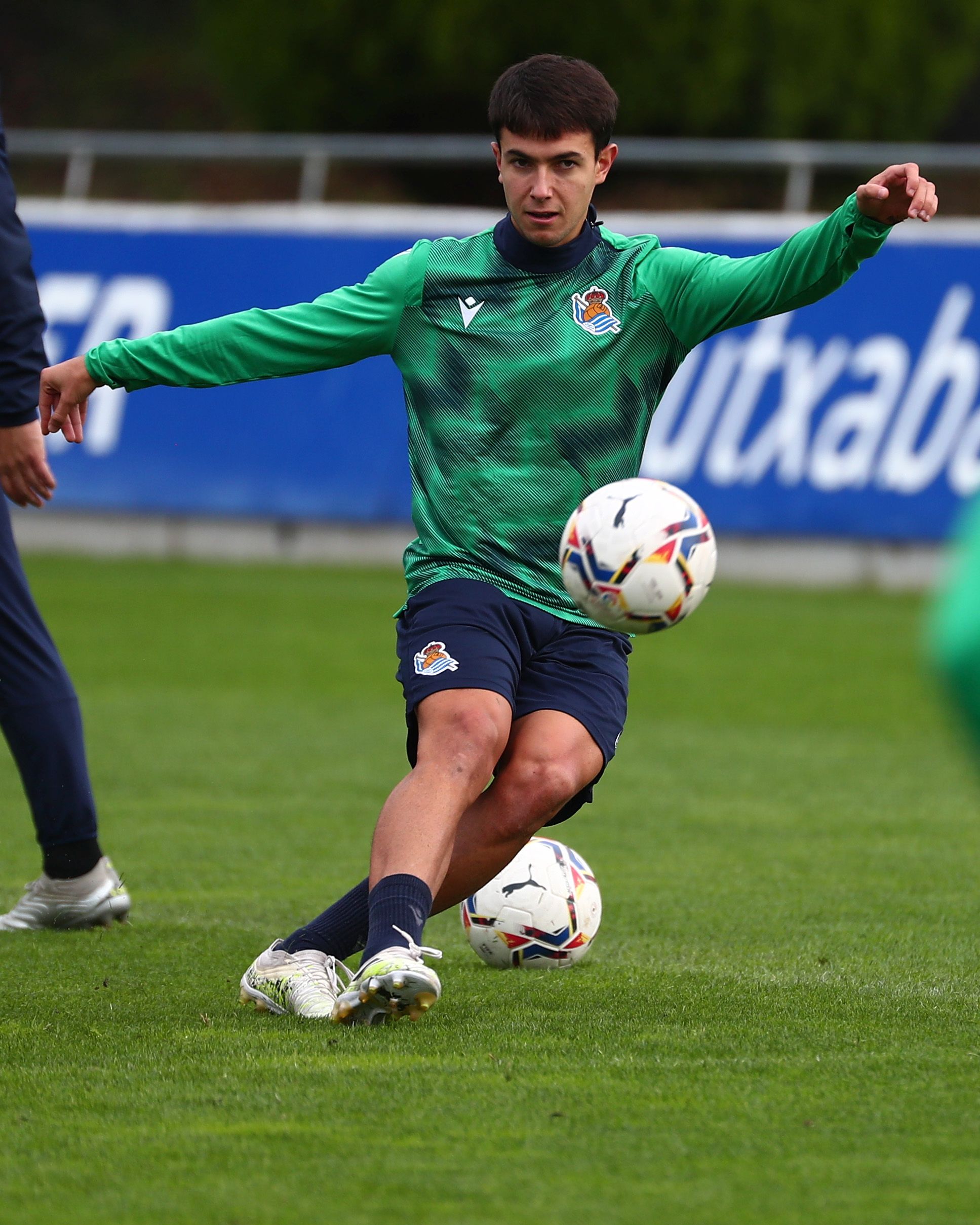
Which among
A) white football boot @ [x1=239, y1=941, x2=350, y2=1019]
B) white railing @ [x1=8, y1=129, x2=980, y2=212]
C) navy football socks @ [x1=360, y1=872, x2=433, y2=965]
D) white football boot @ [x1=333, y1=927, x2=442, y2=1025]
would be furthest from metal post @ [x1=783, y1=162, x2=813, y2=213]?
white football boot @ [x1=333, y1=927, x2=442, y2=1025]

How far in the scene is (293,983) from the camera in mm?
4520

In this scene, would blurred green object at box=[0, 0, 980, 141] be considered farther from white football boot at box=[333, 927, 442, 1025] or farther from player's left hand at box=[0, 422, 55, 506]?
white football boot at box=[333, 927, 442, 1025]

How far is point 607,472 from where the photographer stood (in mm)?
4859

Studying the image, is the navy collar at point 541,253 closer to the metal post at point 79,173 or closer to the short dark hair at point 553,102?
the short dark hair at point 553,102

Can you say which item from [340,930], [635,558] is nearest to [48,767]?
[340,930]

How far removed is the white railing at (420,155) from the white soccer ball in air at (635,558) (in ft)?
41.0

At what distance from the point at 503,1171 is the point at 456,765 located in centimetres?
135

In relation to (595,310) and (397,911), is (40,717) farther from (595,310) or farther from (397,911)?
(595,310)

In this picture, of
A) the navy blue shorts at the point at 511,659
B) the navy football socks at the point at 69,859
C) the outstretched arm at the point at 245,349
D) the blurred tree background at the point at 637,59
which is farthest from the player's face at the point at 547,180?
the blurred tree background at the point at 637,59

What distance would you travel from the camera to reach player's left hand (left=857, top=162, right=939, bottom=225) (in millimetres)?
4453

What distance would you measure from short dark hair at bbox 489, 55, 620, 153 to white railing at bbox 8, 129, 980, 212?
1202 cm

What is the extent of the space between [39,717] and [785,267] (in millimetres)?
2389

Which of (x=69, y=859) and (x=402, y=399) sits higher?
(x=402, y=399)

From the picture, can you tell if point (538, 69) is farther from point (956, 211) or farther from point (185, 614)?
point (956, 211)
